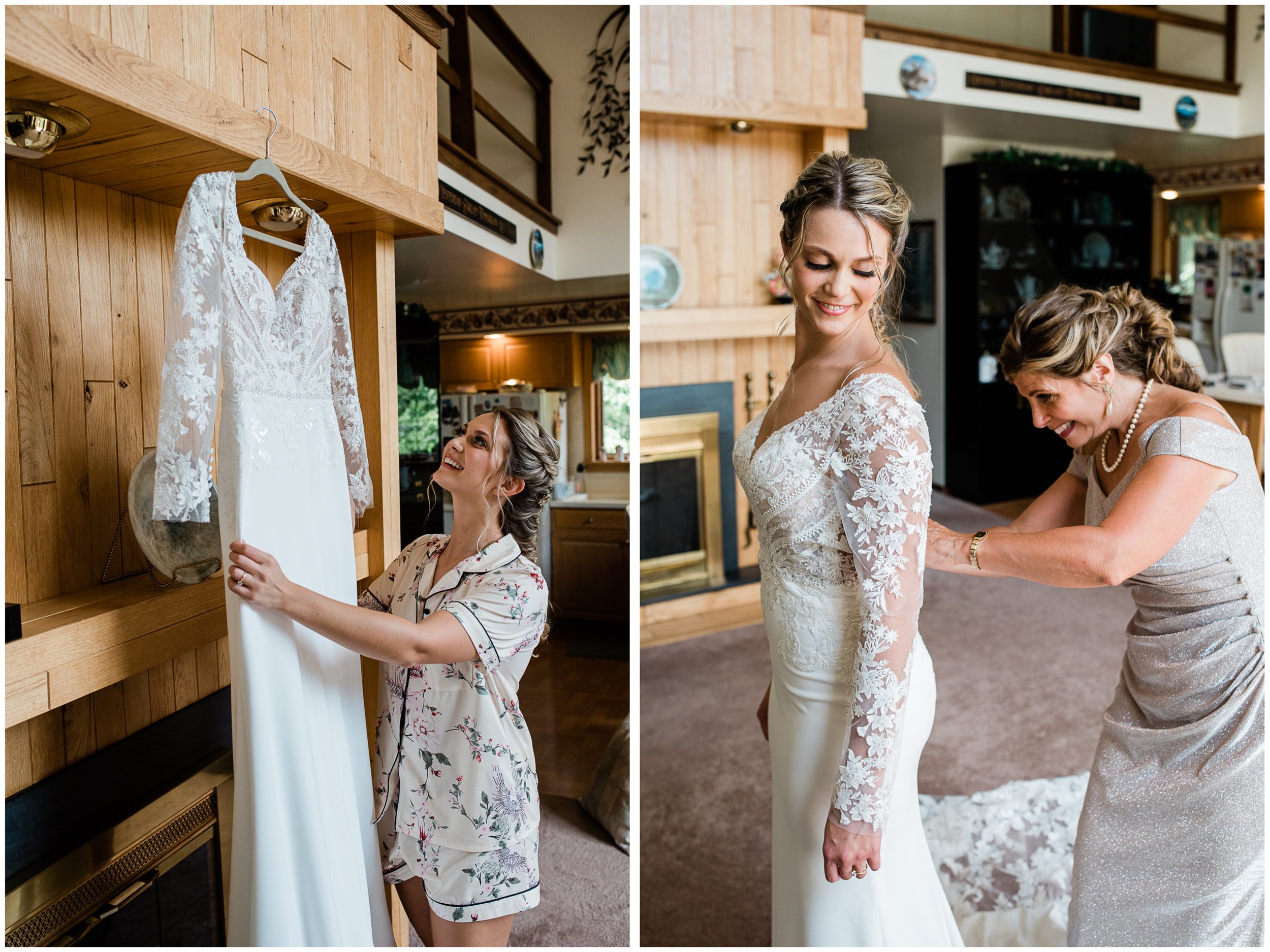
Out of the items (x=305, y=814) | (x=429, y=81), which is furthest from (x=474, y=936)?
(x=429, y=81)

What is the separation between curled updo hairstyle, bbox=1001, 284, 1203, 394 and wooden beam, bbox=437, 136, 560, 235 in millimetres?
935

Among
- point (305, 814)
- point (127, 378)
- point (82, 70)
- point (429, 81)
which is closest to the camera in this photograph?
point (82, 70)

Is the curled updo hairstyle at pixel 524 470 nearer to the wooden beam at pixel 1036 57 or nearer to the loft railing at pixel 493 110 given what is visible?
the loft railing at pixel 493 110

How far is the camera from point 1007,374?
145cm

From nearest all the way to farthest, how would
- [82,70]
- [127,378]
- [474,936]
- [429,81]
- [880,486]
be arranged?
[82,70], [880,486], [127,378], [474,936], [429,81]

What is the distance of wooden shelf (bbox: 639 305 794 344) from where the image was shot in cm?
404

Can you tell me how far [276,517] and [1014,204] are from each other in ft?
21.5

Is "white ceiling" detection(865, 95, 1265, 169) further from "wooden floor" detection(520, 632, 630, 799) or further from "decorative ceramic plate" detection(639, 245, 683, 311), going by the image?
"wooden floor" detection(520, 632, 630, 799)

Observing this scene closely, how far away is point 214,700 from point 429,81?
136cm

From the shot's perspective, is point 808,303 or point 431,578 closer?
point 808,303

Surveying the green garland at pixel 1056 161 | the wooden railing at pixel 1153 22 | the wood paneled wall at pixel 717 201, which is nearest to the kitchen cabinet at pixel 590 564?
the wood paneled wall at pixel 717 201

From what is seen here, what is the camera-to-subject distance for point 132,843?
1.42 m

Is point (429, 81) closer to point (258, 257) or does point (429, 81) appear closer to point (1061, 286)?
point (258, 257)

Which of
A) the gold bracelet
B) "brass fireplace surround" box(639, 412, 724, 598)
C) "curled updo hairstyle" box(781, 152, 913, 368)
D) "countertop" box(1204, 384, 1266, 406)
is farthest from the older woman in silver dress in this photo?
"countertop" box(1204, 384, 1266, 406)
